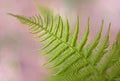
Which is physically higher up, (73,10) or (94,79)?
(73,10)

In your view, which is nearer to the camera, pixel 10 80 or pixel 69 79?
pixel 69 79

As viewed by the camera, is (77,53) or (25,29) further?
(25,29)

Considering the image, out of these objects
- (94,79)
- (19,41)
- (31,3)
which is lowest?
(94,79)

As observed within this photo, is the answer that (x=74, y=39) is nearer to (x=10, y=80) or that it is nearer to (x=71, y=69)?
(x=71, y=69)

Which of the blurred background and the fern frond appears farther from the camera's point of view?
the blurred background

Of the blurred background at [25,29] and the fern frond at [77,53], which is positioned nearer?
the fern frond at [77,53]

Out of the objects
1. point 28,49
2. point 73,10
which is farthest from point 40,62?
point 73,10

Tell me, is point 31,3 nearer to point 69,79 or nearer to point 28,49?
point 28,49
